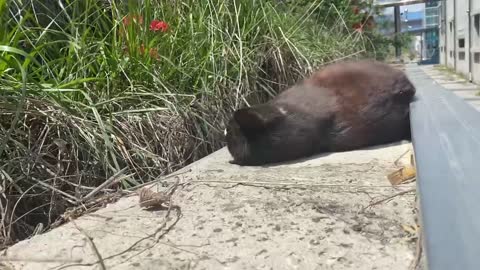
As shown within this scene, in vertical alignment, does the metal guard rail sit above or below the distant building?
above

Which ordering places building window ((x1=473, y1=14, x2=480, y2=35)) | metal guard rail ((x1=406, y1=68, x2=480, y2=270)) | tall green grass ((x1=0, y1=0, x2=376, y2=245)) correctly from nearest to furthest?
metal guard rail ((x1=406, y1=68, x2=480, y2=270)), tall green grass ((x1=0, y1=0, x2=376, y2=245)), building window ((x1=473, y1=14, x2=480, y2=35))

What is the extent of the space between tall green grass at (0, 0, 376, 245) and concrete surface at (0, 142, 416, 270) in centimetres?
37

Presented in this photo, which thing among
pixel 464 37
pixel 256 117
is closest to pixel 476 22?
pixel 464 37

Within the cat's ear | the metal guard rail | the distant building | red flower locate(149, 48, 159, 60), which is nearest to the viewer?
the metal guard rail

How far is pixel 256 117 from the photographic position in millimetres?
2928

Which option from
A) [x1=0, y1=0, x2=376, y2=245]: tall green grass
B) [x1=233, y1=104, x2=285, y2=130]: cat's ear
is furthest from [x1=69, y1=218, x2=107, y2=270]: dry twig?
[x1=233, y1=104, x2=285, y2=130]: cat's ear

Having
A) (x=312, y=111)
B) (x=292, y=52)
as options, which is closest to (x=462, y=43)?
(x=292, y=52)

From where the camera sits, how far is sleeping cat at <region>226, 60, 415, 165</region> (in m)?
2.94

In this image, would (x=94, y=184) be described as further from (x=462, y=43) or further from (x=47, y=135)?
(x=462, y=43)

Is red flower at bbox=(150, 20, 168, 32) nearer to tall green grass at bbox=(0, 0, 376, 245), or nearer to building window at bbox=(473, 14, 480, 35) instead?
tall green grass at bbox=(0, 0, 376, 245)

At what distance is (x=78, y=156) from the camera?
8.38ft

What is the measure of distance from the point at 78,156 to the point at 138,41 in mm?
1056

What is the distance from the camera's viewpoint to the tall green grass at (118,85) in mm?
2377

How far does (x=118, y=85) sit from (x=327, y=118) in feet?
3.84
